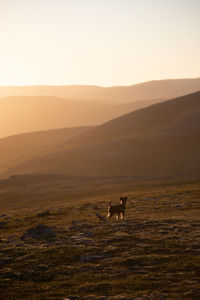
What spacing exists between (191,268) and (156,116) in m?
177

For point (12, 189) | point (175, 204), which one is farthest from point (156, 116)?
point (175, 204)

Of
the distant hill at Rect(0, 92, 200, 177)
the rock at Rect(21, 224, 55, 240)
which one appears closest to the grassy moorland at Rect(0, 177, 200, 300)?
the rock at Rect(21, 224, 55, 240)

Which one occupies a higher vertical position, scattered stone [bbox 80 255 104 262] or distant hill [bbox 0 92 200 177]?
distant hill [bbox 0 92 200 177]

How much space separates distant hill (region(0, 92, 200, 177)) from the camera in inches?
5049

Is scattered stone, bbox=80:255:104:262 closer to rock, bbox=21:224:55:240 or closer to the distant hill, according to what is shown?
rock, bbox=21:224:55:240

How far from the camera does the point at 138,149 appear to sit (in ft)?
486

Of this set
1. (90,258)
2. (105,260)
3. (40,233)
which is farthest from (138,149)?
(105,260)

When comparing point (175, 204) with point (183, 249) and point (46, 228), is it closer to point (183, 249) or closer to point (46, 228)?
point (46, 228)

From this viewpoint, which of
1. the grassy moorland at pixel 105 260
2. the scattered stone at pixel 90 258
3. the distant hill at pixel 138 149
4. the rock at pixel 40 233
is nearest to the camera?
the grassy moorland at pixel 105 260

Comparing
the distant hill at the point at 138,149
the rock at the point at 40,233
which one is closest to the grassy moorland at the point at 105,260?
the rock at the point at 40,233

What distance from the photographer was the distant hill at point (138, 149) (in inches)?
5049

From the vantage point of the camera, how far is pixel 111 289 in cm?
1472

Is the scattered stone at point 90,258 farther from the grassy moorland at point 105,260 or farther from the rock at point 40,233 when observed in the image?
the rock at point 40,233

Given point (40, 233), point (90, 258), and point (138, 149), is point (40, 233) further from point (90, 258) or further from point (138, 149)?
point (138, 149)
